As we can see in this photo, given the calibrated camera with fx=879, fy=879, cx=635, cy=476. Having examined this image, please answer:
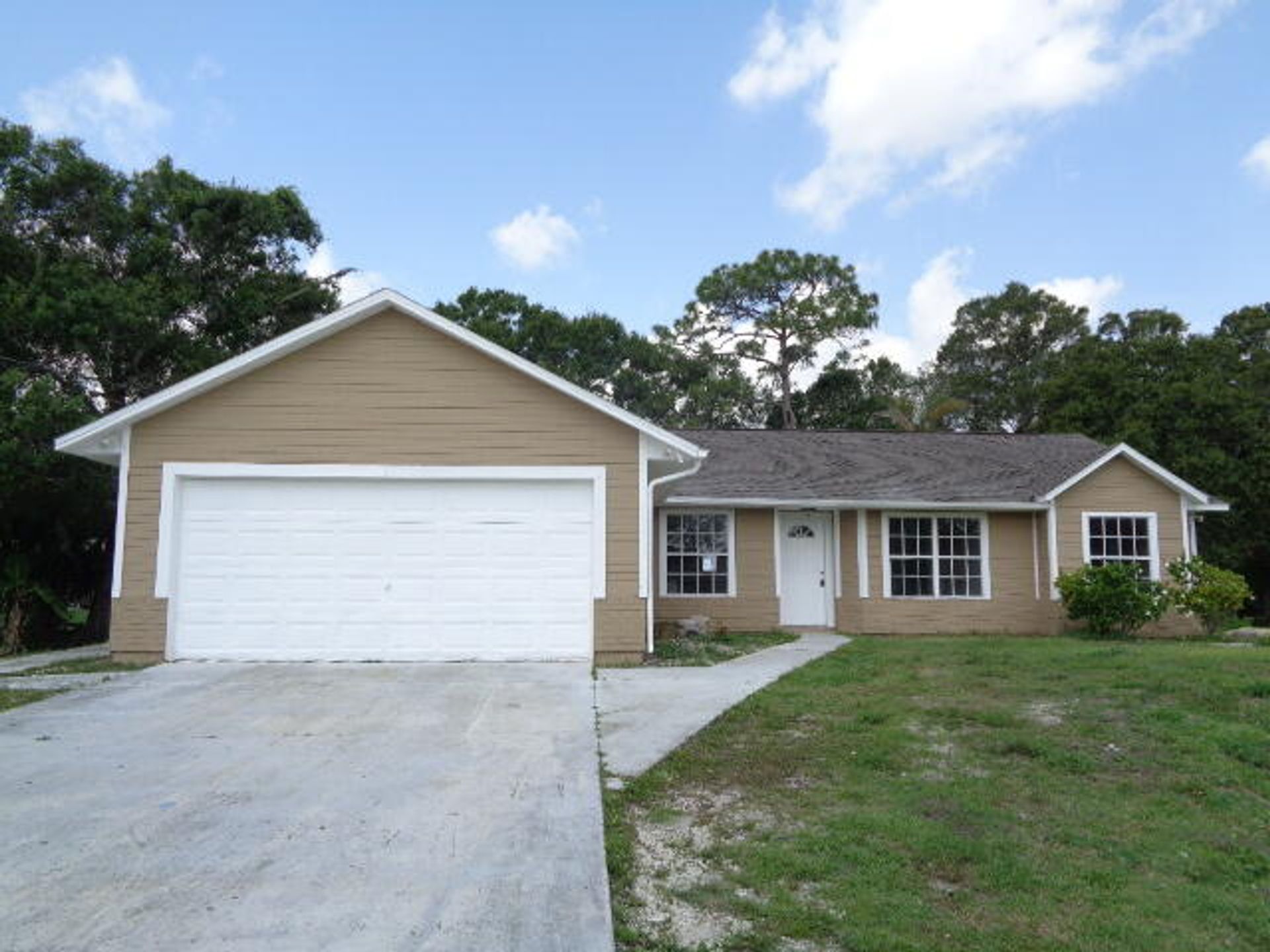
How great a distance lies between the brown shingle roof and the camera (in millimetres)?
15398

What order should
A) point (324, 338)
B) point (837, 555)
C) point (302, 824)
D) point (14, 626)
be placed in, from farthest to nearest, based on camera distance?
point (837, 555)
point (14, 626)
point (324, 338)
point (302, 824)

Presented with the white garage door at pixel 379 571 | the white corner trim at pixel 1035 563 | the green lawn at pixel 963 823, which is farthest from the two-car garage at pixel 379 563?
the white corner trim at pixel 1035 563

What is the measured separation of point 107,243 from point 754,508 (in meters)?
13.4

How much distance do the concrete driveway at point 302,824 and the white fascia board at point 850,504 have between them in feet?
23.1

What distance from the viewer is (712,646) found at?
12555 millimetres

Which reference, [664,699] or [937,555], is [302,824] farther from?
[937,555]

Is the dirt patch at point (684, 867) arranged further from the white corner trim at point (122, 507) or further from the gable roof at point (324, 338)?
the white corner trim at point (122, 507)

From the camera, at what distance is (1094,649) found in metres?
11.1

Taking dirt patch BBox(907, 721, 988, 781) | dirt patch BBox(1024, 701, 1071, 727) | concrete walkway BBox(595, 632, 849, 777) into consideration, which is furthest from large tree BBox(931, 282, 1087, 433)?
dirt patch BBox(907, 721, 988, 781)

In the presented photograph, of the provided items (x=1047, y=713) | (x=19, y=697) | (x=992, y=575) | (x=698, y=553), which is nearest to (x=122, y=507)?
(x=19, y=697)

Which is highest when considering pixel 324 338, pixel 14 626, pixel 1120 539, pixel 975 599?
pixel 324 338

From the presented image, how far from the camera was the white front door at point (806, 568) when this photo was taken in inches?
615

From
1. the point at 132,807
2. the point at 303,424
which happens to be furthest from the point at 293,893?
the point at 303,424

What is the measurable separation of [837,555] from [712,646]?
411 cm
